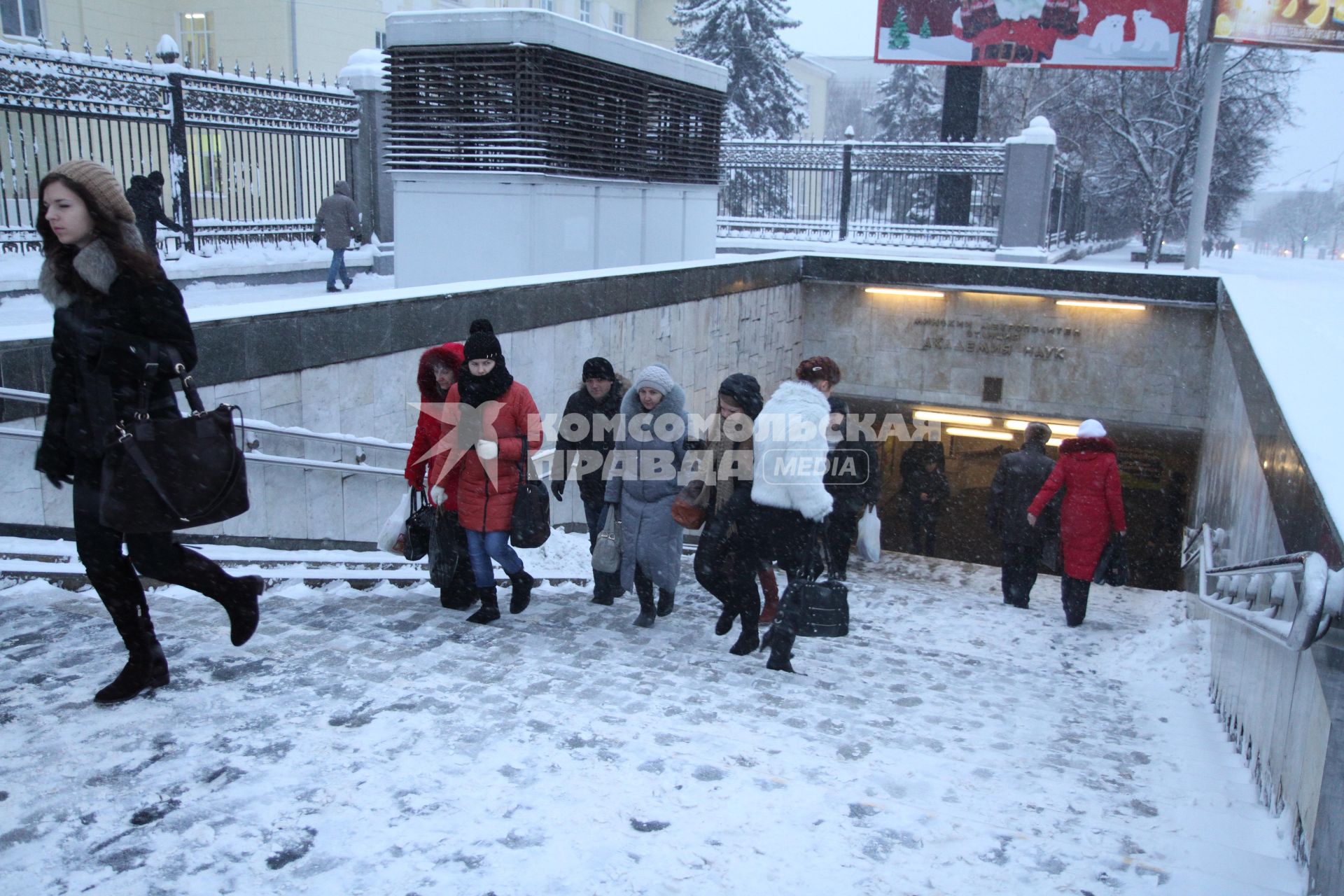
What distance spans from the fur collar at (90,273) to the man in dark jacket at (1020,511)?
6539 mm

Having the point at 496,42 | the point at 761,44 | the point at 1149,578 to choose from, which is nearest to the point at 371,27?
the point at 761,44

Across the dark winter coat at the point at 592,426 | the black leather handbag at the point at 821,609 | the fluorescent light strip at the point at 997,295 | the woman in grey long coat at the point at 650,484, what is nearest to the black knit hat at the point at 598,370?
the dark winter coat at the point at 592,426

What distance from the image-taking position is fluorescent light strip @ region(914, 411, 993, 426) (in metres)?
16.4

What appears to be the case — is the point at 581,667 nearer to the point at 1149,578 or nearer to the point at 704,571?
the point at 704,571

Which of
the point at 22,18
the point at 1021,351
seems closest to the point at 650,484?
the point at 1021,351

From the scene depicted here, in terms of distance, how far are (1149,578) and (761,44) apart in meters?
24.1

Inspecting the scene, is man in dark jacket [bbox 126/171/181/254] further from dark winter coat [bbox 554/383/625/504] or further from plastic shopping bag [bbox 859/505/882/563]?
plastic shopping bag [bbox 859/505/882/563]

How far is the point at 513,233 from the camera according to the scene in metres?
11.3

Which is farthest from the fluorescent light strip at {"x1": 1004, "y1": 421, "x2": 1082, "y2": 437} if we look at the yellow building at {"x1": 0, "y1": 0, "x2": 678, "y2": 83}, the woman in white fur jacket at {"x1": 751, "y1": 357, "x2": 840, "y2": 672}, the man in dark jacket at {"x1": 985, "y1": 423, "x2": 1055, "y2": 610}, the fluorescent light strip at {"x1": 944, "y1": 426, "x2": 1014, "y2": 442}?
the yellow building at {"x1": 0, "y1": 0, "x2": 678, "y2": 83}

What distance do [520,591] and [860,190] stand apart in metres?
15.5

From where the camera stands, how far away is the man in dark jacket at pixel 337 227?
13.2 metres

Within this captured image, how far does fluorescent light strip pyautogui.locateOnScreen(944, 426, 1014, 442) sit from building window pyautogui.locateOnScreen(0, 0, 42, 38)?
21.2m

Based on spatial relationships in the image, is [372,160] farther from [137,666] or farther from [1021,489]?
[137,666]

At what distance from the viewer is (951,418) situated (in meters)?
16.7
